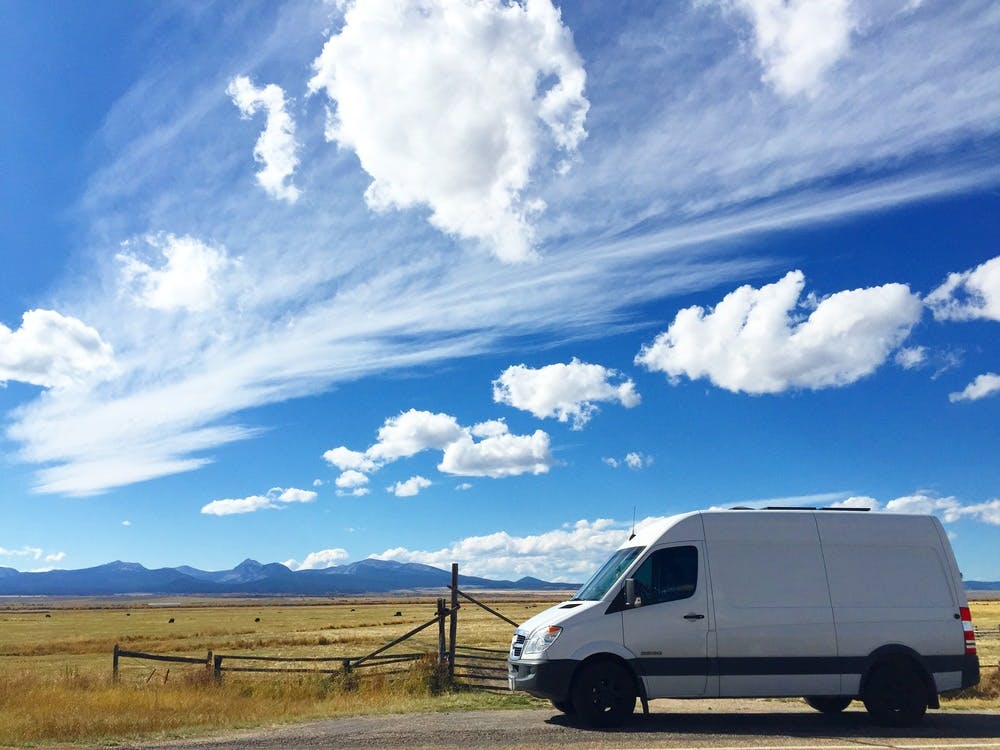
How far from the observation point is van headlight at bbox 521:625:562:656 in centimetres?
1178

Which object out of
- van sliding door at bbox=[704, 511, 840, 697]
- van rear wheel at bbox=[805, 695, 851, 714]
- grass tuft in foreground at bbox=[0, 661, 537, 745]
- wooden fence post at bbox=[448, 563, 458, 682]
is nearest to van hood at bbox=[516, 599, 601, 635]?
van sliding door at bbox=[704, 511, 840, 697]

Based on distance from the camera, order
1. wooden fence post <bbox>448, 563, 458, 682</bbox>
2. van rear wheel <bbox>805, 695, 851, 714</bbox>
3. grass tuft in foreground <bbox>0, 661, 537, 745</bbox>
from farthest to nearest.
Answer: wooden fence post <bbox>448, 563, 458, 682</bbox>, van rear wheel <bbox>805, 695, 851, 714</bbox>, grass tuft in foreground <bbox>0, 661, 537, 745</bbox>

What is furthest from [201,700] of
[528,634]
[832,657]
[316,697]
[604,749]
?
[832,657]

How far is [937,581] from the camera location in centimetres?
1253

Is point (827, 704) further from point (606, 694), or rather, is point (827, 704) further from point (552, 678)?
point (552, 678)

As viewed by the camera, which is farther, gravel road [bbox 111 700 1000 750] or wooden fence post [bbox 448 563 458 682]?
wooden fence post [bbox 448 563 458 682]

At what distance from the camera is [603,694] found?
11.7 m

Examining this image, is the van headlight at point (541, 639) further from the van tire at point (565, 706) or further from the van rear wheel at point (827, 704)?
the van rear wheel at point (827, 704)

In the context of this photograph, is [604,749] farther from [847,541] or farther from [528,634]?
[847,541]

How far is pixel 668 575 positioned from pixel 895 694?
3.64m

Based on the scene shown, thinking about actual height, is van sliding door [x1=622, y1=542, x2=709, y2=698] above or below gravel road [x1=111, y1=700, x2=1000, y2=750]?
above

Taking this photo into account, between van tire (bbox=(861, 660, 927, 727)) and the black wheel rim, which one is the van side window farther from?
van tire (bbox=(861, 660, 927, 727))

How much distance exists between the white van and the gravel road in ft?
1.60

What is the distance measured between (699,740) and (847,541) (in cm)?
424
